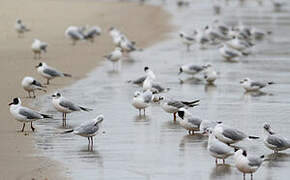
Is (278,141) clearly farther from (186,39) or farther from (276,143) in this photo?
(186,39)

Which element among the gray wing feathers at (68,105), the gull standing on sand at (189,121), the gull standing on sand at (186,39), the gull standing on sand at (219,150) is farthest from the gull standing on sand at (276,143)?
the gull standing on sand at (186,39)

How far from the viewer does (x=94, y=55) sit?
21.5 metres

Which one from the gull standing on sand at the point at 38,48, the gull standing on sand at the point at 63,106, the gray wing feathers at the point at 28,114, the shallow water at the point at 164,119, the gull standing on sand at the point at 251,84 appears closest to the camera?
the shallow water at the point at 164,119

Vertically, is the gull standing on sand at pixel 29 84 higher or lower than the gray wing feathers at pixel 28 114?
higher

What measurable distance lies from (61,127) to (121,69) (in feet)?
23.9

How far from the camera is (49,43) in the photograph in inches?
938

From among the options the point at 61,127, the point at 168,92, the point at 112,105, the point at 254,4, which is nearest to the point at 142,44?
the point at 168,92

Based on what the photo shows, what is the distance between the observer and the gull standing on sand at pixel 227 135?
10.5 m

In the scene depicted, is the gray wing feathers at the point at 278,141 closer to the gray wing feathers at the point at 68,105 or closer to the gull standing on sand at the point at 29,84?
the gray wing feathers at the point at 68,105

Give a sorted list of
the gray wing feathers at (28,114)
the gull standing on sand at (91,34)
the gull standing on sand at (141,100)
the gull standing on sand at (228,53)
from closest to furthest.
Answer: the gray wing feathers at (28,114), the gull standing on sand at (141,100), the gull standing on sand at (228,53), the gull standing on sand at (91,34)

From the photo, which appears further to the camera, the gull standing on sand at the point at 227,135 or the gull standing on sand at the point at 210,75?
the gull standing on sand at the point at 210,75

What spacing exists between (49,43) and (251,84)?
9.83 metres

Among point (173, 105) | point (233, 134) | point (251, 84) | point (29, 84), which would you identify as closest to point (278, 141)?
point (233, 134)

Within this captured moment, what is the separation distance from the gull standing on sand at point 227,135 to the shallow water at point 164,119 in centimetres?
30
